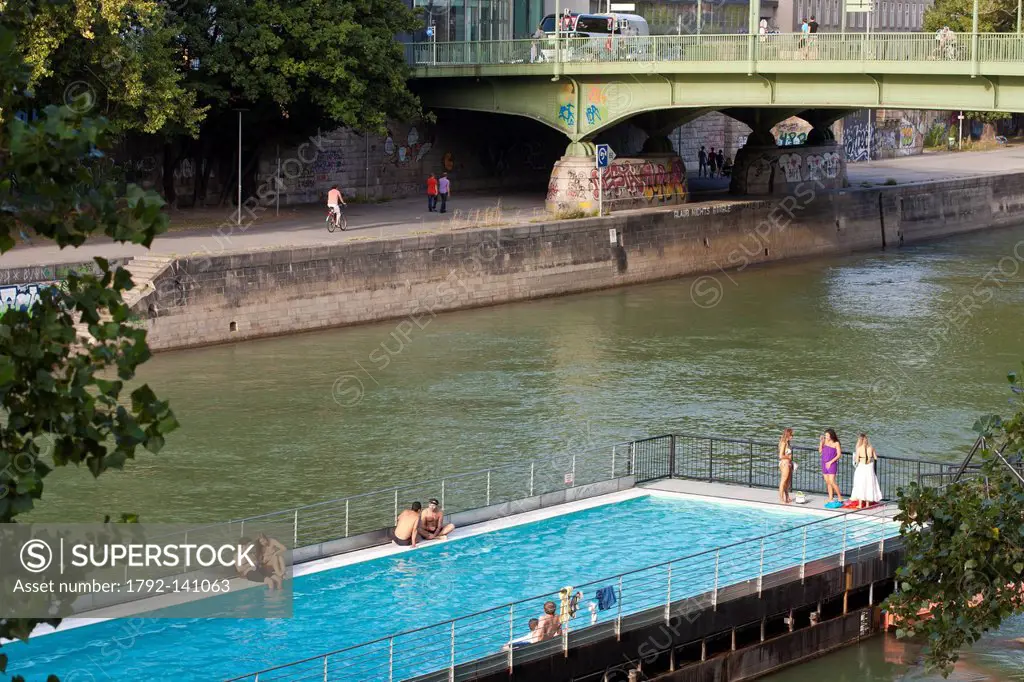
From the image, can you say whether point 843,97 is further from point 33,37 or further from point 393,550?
point 393,550

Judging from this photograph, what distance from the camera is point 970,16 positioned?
249 ft

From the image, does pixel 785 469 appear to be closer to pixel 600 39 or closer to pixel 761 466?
pixel 761 466

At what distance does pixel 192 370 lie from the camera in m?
34.5

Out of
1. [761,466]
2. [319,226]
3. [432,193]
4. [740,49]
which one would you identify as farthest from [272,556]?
[432,193]

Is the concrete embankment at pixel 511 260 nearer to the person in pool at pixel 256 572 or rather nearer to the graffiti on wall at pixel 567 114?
the graffiti on wall at pixel 567 114

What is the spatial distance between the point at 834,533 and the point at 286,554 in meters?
6.93

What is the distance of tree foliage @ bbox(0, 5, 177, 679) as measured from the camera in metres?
6.99

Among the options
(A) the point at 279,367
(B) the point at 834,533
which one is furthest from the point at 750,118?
(B) the point at 834,533

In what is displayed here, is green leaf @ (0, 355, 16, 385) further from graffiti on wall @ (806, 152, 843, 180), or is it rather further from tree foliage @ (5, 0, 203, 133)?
graffiti on wall @ (806, 152, 843, 180)

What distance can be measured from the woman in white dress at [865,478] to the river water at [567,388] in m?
2.19

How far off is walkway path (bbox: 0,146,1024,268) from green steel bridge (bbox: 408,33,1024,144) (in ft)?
10.8

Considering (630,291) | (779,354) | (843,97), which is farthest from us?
(630,291)

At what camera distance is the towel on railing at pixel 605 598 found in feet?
Result: 57.7

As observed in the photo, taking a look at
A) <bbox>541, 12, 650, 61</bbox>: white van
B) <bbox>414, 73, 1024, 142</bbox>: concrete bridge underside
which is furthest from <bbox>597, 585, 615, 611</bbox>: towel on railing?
<bbox>541, 12, 650, 61</bbox>: white van
